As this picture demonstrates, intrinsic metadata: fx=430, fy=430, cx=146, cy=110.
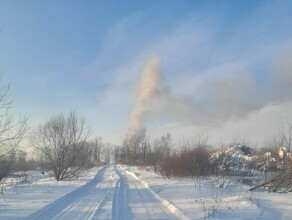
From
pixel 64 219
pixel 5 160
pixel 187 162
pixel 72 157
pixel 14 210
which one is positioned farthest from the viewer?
pixel 72 157

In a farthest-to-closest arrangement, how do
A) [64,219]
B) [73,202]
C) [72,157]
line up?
1. [72,157]
2. [73,202]
3. [64,219]

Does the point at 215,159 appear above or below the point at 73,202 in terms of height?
above

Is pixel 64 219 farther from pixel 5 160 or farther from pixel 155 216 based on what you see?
pixel 5 160

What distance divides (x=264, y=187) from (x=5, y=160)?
11.9m

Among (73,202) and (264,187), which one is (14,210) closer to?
(73,202)

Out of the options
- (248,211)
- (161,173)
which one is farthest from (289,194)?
(161,173)

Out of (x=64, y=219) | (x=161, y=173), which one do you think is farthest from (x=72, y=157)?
(x=64, y=219)

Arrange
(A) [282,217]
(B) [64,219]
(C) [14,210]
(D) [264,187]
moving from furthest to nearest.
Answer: (D) [264,187] < (C) [14,210] < (B) [64,219] < (A) [282,217]

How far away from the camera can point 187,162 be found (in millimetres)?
33312

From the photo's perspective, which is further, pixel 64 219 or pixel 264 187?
pixel 264 187

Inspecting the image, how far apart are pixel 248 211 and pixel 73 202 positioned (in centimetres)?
743

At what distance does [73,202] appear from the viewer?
17.0 meters

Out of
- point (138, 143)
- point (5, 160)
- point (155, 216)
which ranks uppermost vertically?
point (138, 143)

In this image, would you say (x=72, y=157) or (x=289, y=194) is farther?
(x=72, y=157)
